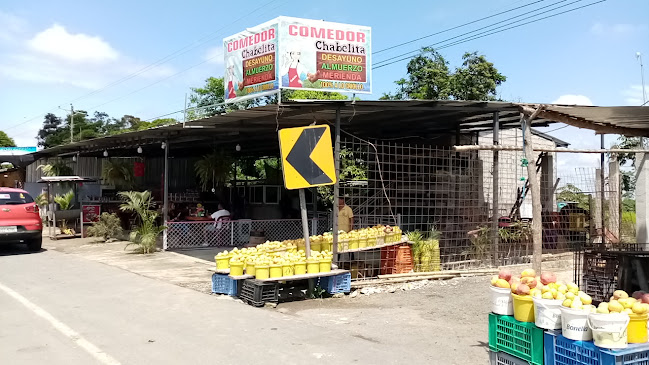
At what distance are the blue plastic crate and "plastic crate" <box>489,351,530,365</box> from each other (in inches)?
202

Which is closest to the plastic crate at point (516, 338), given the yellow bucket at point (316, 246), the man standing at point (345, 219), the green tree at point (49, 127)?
the yellow bucket at point (316, 246)

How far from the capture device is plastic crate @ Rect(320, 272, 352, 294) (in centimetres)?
903

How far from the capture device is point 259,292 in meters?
8.23

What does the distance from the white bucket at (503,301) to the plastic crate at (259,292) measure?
438 centimetres

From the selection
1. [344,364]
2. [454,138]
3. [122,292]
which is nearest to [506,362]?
[344,364]

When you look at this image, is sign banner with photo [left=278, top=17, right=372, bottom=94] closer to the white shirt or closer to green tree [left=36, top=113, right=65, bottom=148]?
the white shirt

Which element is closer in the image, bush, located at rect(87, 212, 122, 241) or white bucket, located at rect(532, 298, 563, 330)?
white bucket, located at rect(532, 298, 563, 330)

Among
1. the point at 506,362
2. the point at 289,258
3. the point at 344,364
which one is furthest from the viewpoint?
the point at 289,258

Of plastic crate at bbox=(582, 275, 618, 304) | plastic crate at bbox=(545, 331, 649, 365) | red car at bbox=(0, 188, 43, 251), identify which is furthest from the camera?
red car at bbox=(0, 188, 43, 251)

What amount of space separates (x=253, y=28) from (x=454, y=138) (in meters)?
6.95

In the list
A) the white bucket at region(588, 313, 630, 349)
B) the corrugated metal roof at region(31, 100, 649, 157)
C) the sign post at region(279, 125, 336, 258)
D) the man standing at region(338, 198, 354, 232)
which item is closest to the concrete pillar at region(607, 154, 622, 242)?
the corrugated metal roof at region(31, 100, 649, 157)

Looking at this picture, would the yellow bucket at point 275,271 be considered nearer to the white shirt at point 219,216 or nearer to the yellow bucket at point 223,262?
the yellow bucket at point 223,262

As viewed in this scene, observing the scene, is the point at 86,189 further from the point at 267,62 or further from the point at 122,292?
the point at 122,292

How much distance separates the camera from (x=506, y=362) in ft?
14.9
